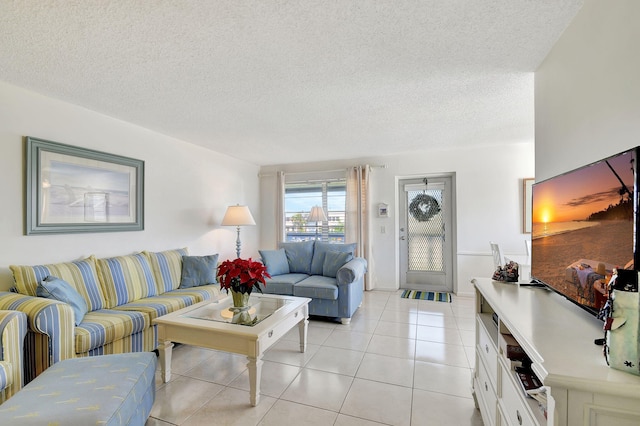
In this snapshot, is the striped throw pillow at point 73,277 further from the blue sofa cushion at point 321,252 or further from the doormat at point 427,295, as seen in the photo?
the doormat at point 427,295

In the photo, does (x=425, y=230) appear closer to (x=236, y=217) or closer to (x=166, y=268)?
(x=236, y=217)

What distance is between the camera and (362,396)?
197cm

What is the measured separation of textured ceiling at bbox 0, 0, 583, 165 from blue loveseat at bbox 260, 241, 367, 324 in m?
1.72

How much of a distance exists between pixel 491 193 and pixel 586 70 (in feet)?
10.6

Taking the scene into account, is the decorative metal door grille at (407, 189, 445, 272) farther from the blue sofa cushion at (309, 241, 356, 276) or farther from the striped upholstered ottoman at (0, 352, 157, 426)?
the striped upholstered ottoman at (0, 352, 157, 426)

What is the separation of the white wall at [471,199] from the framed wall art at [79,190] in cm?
348

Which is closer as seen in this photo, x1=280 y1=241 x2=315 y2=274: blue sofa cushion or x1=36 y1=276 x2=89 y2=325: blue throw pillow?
x1=36 y1=276 x2=89 y2=325: blue throw pillow

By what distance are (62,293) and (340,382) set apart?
85.6 inches

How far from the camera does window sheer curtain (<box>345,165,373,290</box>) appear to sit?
16.0 ft

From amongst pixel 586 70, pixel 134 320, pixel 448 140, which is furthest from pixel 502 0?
pixel 134 320

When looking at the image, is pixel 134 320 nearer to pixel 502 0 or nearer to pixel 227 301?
pixel 227 301

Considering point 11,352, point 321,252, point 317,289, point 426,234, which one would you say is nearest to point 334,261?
point 321,252

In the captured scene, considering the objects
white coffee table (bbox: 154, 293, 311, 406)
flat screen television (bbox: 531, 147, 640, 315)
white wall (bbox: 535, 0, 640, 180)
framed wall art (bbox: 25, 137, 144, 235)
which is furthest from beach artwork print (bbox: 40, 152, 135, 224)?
white wall (bbox: 535, 0, 640, 180)

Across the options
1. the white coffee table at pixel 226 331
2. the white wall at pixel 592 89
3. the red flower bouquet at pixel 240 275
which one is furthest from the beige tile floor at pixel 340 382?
the white wall at pixel 592 89
